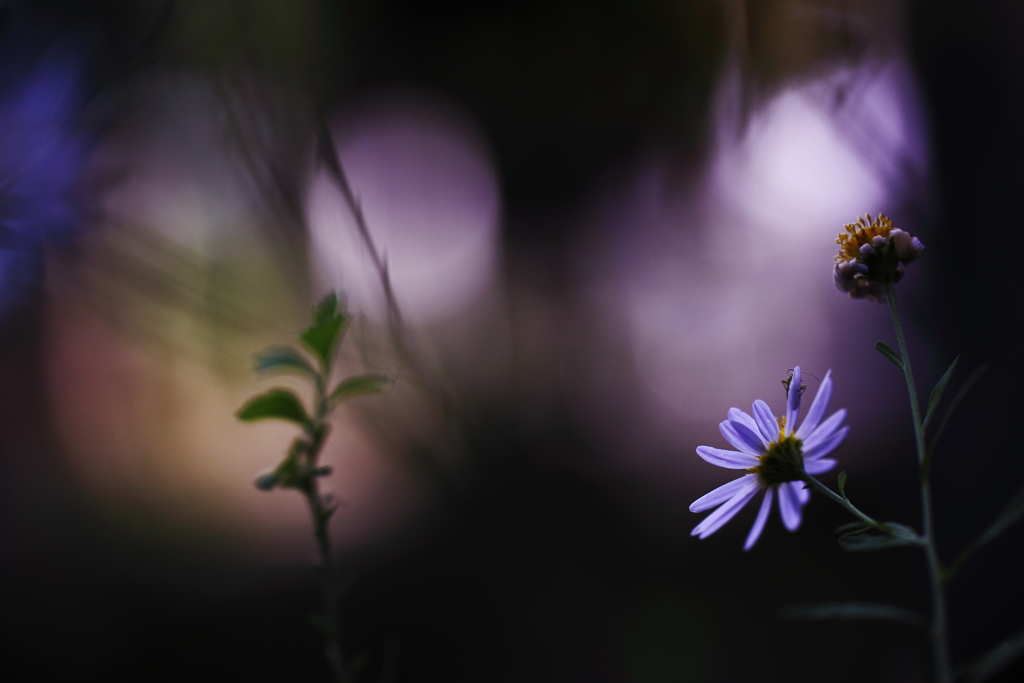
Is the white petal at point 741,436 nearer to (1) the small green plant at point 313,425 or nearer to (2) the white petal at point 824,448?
(2) the white petal at point 824,448

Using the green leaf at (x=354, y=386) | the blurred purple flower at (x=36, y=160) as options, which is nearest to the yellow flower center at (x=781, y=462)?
the green leaf at (x=354, y=386)

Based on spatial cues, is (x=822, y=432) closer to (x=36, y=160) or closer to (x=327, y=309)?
(x=327, y=309)

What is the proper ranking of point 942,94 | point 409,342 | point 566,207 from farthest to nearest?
1. point 566,207
2. point 942,94
3. point 409,342

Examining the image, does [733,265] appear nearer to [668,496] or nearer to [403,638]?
[668,496]

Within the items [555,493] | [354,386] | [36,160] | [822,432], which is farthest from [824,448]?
[555,493]

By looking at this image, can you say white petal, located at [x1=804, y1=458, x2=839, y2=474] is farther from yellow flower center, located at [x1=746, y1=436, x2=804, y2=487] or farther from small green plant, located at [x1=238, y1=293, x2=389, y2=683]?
small green plant, located at [x1=238, y1=293, x2=389, y2=683]

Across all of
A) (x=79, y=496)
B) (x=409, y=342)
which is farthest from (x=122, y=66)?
(x=79, y=496)
